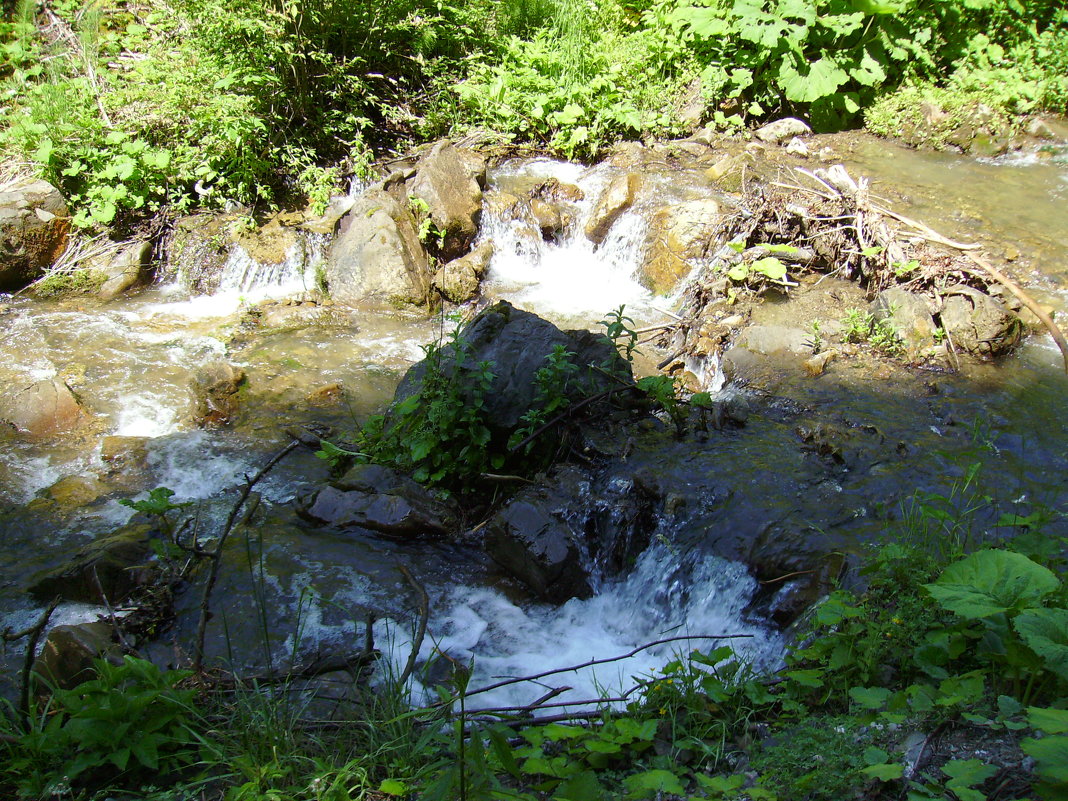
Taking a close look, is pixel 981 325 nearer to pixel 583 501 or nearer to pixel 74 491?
pixel 583 501

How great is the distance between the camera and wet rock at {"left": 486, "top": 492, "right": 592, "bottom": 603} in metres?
4.10

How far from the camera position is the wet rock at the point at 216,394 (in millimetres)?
6066

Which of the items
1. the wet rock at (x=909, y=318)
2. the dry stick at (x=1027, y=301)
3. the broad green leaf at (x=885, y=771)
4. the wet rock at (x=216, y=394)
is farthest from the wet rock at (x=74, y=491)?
the dry stick at (x=1027, y=301)

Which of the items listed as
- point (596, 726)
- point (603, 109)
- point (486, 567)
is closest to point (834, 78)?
point (603, 109)

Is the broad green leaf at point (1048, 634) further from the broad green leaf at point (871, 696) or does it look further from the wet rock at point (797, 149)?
the wet rock at point (797, 149)

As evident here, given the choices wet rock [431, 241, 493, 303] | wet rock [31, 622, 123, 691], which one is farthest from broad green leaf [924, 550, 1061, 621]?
wet rock [431, 241, 493, 303]

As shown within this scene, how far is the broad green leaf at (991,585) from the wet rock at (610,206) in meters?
6.68

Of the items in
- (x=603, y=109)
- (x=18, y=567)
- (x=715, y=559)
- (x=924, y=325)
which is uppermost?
(x=603, y=109)

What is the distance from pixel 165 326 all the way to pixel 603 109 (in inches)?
232

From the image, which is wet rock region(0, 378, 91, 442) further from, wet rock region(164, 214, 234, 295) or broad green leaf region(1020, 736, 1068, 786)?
broad green leaf region(1020, 736, 1068, 786)

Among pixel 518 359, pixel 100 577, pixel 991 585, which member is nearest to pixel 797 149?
pixel 518 359

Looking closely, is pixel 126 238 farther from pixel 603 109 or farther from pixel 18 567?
pixel 603 109

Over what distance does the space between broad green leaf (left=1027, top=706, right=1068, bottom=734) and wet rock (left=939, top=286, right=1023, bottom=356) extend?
4.88 m

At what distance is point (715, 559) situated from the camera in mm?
3988
